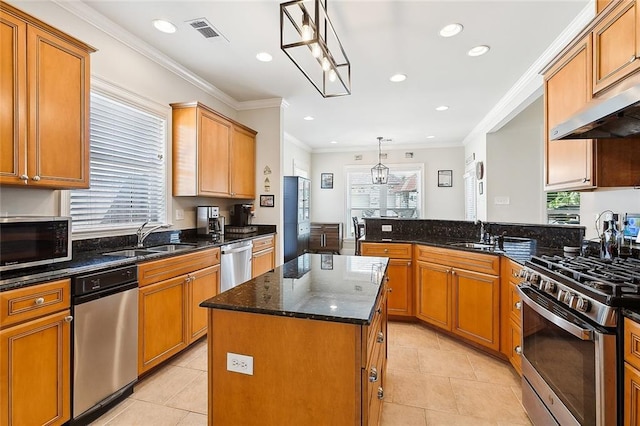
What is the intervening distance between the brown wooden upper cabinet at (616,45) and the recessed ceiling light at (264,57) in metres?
2.54

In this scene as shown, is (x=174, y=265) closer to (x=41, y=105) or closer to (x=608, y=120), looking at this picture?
(x=41, y=105)

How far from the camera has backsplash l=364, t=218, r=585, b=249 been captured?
107 inches

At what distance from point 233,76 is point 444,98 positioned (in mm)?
2842

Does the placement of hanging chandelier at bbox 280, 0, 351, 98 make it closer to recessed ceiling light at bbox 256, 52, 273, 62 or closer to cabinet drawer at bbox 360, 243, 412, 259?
recessed ceiling light at bbox 256, 52, 273, 62

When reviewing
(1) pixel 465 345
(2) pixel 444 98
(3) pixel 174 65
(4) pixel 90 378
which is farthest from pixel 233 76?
(1) pixel 465 345

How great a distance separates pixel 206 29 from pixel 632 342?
10.9 feet

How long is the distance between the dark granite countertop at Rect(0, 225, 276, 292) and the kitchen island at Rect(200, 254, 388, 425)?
1.07 m

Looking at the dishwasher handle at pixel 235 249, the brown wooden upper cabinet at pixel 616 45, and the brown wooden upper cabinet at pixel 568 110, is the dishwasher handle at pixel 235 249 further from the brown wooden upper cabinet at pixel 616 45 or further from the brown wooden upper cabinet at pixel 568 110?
the brown wooden upper cabinet at pixel 616 45

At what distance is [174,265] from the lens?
8.26ft

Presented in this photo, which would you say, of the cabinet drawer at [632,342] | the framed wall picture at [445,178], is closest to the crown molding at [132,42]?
the cabinet drawer at [632,342]

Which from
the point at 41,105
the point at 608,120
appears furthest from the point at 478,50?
the point at 41,105

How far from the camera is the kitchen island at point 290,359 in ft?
3.58

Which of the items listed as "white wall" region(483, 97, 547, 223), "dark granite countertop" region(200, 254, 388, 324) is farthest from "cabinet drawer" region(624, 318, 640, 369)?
"white wall" region(483, 97, 547, 223)

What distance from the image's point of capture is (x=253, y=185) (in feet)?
14.4
